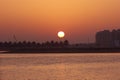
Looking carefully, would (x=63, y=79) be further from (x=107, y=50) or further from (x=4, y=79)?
(x=107, y=50)

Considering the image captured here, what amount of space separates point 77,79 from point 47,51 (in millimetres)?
117314

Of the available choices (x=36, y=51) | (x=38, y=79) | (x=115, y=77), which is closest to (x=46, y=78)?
(x=38, y=79)

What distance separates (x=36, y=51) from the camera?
163250 millimetres

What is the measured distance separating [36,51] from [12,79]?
11865 cm

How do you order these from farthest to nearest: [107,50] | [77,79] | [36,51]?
[36,51]
[107,50]
[77,79]

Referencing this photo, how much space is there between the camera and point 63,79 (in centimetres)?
4341

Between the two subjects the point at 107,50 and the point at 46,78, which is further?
the point at 107,50

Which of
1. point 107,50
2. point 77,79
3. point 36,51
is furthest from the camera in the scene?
point 36,51

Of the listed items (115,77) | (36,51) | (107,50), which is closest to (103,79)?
(115,77)

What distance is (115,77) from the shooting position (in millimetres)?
44750

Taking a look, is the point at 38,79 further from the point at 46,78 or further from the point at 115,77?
the point at 115,77

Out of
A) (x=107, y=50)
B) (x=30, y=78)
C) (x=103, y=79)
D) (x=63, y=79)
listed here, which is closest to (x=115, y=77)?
(x=103, y=79)

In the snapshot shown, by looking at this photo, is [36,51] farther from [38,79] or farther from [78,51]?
[38,79]

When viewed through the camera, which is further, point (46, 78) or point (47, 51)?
point (47, 51)
